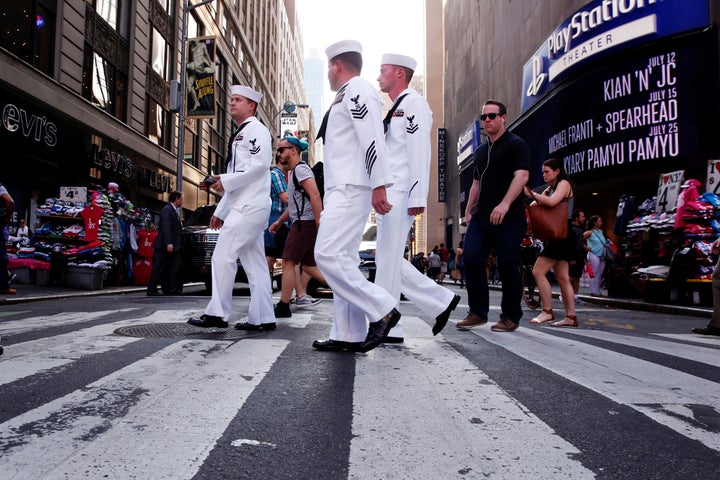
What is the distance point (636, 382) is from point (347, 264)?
1.66 meters

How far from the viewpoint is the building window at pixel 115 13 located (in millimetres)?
18297

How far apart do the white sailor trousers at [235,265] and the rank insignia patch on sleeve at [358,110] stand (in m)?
1.55

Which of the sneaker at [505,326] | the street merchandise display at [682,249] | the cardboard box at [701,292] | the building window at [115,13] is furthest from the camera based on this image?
the building window at [115,13]

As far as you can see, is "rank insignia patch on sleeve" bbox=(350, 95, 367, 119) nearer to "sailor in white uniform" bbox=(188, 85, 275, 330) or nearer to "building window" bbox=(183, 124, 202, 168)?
A: "sailor in white uniform" bbox=(188, 85, 275, 330)

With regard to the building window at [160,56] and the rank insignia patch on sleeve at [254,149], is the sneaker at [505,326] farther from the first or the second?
the building window at [160,56]

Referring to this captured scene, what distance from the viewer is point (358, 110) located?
3.45 m

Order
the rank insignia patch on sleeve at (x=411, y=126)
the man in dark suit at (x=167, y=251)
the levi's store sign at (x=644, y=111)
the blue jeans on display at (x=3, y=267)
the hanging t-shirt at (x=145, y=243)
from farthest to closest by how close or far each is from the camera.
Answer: the levi's store sign at (x=644, y=111) → the hanging t-shirt at (x=145, y=243) → the man in dark suit at (x=167, y=251) → the blue jeans on display at (x=3, y=267) → the rank insignia patch on sleeve at (x=411, y=126)

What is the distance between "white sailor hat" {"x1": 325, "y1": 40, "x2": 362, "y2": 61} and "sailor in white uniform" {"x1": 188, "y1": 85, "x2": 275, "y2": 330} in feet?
3.78

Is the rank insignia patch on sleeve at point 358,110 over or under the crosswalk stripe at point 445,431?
over

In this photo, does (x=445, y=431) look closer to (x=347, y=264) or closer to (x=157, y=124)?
(x=347, y=264)

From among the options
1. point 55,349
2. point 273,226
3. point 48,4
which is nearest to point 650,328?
point 273,226

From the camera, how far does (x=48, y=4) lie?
1488cm

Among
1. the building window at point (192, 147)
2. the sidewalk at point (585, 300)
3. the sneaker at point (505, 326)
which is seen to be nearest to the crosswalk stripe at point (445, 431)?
the sneaker at point (505, 326)

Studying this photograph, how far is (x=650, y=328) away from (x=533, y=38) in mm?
21588
